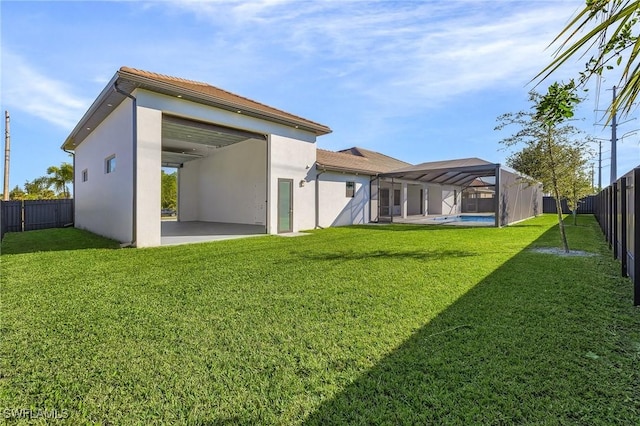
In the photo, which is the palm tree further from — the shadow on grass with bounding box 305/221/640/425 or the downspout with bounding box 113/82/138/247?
the shadow on grass with bounding box 305/221/640/425

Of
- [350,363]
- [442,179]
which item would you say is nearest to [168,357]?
[350,363]

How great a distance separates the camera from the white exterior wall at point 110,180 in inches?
379

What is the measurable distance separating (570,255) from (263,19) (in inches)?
373

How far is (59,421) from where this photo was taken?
2037mm

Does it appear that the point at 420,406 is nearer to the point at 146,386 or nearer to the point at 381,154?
the point at 146,386

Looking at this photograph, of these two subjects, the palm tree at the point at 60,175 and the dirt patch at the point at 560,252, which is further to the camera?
the palm tree at the point at 60,175

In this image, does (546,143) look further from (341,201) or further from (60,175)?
(60,175)

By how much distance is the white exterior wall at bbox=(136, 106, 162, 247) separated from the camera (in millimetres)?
9102

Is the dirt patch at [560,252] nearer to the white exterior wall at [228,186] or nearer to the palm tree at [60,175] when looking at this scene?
the white exterior wall at [228,186]

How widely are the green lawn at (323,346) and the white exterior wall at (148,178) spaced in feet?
10.4

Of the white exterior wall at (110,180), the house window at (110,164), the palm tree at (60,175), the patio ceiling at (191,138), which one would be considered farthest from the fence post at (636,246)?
the palm tree at (60,175)

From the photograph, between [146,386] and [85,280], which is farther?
[85,280]

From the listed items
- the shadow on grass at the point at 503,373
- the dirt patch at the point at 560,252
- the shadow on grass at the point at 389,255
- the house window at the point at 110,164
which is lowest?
the shadow on grass at the point at 503,373

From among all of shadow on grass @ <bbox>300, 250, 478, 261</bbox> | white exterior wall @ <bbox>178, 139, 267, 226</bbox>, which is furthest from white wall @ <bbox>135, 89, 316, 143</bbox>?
shadow on grass @ <bbox>300, 250, 478, 261</bbox>
